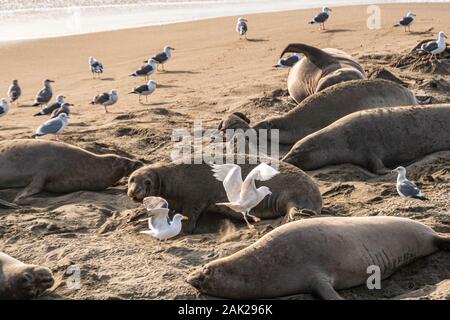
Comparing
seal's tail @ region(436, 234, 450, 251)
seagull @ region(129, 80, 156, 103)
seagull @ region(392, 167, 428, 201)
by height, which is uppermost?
seagull @ region(392, 167, 428, 201)

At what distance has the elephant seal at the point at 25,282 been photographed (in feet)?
17.8

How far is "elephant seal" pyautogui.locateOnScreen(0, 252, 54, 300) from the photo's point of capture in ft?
17.8

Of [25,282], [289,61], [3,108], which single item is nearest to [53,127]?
[3,108]

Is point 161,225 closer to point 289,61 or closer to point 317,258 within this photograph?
point 317,258

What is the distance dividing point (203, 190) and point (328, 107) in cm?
265

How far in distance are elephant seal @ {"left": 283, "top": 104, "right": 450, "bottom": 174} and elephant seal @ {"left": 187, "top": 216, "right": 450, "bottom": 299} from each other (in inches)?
95.9

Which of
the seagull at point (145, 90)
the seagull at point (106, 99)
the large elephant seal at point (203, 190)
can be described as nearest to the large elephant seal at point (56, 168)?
the large elephant seal at point (203, 190)

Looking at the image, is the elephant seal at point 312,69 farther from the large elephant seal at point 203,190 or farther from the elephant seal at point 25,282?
the elephant seal at point 25,282

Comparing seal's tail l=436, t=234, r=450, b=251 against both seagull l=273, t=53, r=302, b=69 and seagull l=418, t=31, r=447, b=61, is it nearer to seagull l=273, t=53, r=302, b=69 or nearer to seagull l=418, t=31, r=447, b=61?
seagull l=273, t=53, r=302, b=69

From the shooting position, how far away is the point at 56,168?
7.90m

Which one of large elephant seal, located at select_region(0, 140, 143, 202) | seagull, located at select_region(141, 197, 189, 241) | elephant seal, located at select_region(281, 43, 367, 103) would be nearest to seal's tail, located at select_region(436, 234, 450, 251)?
seagull, located at select_region(141, 197, 189, 241)

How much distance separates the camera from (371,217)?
589 centimetres

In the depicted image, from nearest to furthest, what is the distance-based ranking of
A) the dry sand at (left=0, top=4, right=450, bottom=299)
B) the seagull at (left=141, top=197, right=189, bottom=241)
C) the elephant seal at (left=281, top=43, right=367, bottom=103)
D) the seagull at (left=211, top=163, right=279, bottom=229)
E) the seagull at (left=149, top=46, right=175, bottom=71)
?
the dry sand at (left=0, top=4, right=450, bottom=299)
the seagull at (left=141, top=197, right=189, bottom=241)
the seagull at (left=211, top=163, right=279, bottom=229)
the elephant seal at (left=281, top=43, right=367, bottom=103)
the seagull at (left=149, top=46, right=175, bottom=71)
